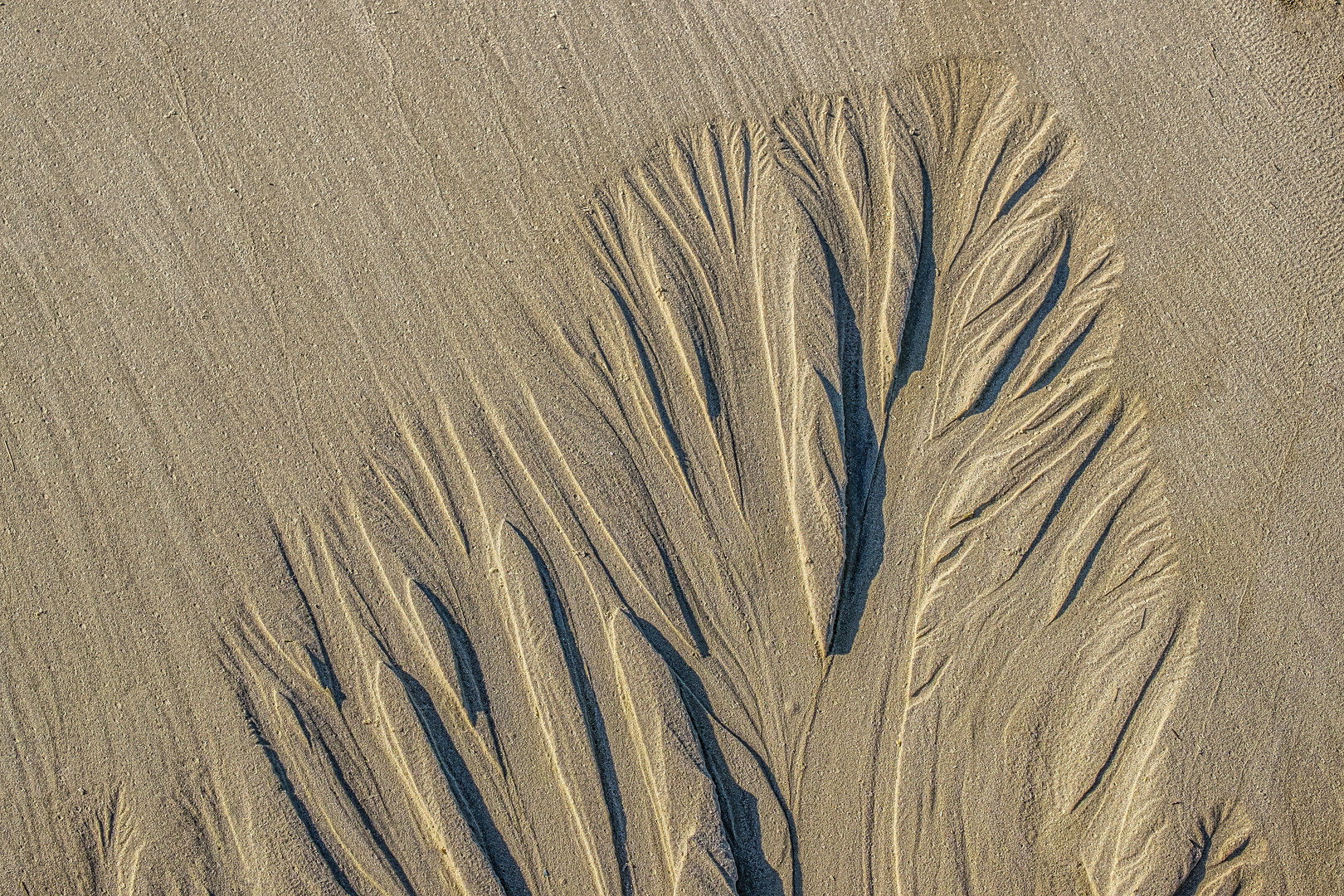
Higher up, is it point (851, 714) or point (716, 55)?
point (716, 55)

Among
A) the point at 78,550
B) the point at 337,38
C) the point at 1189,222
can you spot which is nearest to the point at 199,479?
the point at 78,550

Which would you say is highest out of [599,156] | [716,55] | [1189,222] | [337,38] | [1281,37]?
[337,38]

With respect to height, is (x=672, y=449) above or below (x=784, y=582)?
above

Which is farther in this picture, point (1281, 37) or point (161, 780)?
point (1281, 37)

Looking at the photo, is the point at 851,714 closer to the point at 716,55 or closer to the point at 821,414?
the point at 821,414
